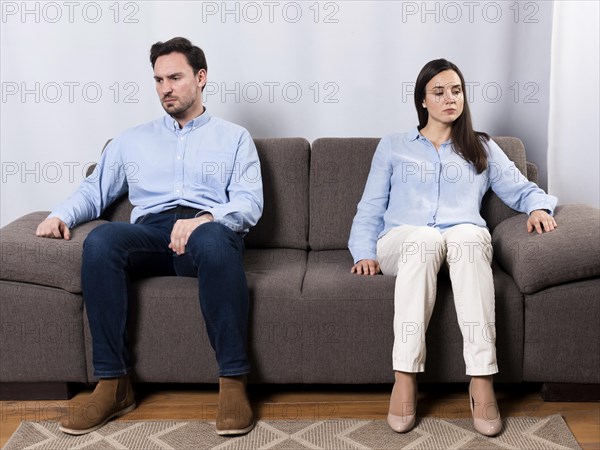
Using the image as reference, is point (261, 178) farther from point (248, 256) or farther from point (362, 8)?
point (362, 8)

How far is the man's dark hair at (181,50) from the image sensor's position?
8.55ft

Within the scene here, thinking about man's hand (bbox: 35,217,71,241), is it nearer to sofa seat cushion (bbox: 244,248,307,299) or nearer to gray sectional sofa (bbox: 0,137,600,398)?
gray sectional sofa (bbox: 0,137,600,398)

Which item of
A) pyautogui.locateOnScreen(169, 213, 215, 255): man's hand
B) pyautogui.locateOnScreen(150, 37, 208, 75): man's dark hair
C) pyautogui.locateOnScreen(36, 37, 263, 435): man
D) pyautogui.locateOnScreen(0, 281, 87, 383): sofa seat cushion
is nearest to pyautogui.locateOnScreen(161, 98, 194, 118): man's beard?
pyautogui.locateOnScreen(36, 37, 263, 435): man

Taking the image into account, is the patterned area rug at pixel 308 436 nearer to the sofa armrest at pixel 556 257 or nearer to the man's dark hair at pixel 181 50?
the sofa armrest at pixel 556 257

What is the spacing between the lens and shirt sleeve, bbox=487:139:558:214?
2531 mm

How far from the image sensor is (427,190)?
252 centimetres

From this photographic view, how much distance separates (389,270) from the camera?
2.35 m

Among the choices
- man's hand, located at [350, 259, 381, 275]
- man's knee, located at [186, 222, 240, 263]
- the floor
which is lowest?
the floor

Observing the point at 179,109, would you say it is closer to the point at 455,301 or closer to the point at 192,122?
the point at 192,122

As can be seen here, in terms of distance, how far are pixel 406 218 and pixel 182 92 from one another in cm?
84

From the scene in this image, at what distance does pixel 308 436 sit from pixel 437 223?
0.80m

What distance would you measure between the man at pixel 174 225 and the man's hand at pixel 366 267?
36 centimetres

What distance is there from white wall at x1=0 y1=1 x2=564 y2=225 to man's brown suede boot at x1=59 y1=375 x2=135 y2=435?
4.39ft

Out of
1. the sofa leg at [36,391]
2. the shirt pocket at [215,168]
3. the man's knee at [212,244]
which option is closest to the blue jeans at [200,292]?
the man's knee at [212,244]
